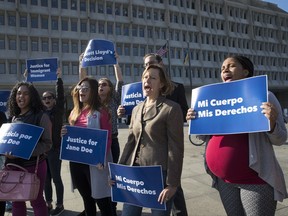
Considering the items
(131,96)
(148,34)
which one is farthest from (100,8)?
(131,96)

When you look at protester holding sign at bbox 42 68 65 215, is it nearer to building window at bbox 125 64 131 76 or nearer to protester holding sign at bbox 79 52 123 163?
protester holding sign at bbox 79 52 123 163

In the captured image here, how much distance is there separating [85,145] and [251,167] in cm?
194

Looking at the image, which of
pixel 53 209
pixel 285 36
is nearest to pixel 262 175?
pixel 53 209

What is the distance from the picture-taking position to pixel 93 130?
358 centimetres

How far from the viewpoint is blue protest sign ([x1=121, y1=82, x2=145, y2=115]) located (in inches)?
162

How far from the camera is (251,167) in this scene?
91.7 inches

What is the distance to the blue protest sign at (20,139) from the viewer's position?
3445 millimetres

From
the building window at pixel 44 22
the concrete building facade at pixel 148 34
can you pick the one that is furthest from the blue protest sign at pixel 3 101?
the building window at pixel 44 22

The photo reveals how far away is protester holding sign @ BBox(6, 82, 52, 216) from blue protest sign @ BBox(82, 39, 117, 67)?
206 centimetres

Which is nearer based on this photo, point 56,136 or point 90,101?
point 90,101

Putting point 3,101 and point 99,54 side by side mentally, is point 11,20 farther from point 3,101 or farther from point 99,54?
point 99,54

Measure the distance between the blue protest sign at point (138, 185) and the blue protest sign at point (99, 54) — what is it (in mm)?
3210

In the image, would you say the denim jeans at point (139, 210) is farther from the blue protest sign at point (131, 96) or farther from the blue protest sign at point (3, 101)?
the blue protest sign at point (3, 101)

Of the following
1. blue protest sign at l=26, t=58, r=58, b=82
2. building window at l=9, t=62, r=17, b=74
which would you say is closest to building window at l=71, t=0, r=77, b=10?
building window at l=9, t=62, r=17, b=74
